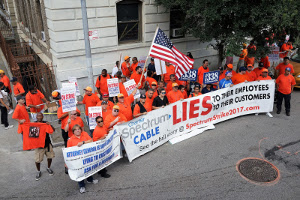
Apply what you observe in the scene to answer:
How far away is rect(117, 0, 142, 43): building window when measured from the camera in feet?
37.4

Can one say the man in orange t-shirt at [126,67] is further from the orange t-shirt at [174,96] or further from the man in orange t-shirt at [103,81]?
the orange t-shirt at [174,96]

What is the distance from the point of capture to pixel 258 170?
252 inches

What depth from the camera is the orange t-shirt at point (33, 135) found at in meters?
5.96

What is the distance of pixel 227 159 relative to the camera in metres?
6.85

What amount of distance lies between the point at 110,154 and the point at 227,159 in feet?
10.4

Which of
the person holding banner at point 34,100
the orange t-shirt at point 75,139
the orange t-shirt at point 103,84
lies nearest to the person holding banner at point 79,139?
the orange t-shirt at point 75,139

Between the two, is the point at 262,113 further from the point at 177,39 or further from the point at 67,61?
the point at 67,61

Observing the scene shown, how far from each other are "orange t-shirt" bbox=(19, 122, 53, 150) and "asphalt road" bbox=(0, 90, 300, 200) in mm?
872

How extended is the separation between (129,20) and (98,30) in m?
1.67

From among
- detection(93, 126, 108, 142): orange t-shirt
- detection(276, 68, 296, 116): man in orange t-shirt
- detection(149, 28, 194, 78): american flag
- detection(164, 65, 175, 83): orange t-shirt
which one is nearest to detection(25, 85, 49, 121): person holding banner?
detection(93, 126, 108, 142): orange t-shirt

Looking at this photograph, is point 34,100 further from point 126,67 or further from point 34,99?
point 126,67

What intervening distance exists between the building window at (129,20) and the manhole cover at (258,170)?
7.85m

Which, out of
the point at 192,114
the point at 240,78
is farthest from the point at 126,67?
the point at 240,78

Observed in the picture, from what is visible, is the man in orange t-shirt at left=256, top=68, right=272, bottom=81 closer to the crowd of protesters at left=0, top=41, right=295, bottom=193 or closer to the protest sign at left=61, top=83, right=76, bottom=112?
the crowd of protesters at left=0, top=41, right=295, bottom=193
